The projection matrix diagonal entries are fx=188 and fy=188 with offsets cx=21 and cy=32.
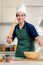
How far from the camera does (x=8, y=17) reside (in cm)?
214

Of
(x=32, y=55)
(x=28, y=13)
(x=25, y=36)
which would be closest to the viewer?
(x=32, y=55)

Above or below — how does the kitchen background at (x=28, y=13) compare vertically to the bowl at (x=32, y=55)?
above

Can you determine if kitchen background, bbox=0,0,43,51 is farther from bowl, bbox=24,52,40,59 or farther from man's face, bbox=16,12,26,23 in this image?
bowl, bbox=24,52,40,59

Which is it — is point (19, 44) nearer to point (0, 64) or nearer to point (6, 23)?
point (0, 64)

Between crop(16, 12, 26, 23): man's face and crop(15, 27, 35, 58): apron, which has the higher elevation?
crop(16, 12, 26, 23): man's face

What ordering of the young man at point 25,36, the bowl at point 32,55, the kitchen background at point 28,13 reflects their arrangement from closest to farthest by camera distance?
the bowl at point 32,55, the young man at point 25,36, the kitchen background at point 28,13

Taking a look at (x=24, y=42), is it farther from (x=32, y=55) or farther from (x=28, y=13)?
(x=28, y=13)

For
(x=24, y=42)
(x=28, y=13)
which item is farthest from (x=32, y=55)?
(x=28, y=13)

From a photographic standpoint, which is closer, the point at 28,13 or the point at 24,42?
the point at 24,42

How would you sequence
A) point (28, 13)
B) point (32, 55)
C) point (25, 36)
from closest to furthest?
point (32, 55), point (25, 36), point (28, 13)

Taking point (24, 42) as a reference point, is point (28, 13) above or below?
above

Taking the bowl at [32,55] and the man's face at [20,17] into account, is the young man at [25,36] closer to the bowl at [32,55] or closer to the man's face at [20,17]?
the man's face at [20,17]

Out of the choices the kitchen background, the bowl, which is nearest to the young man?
the bowl

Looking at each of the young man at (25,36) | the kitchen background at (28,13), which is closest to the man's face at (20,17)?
the young man at (25,36)
